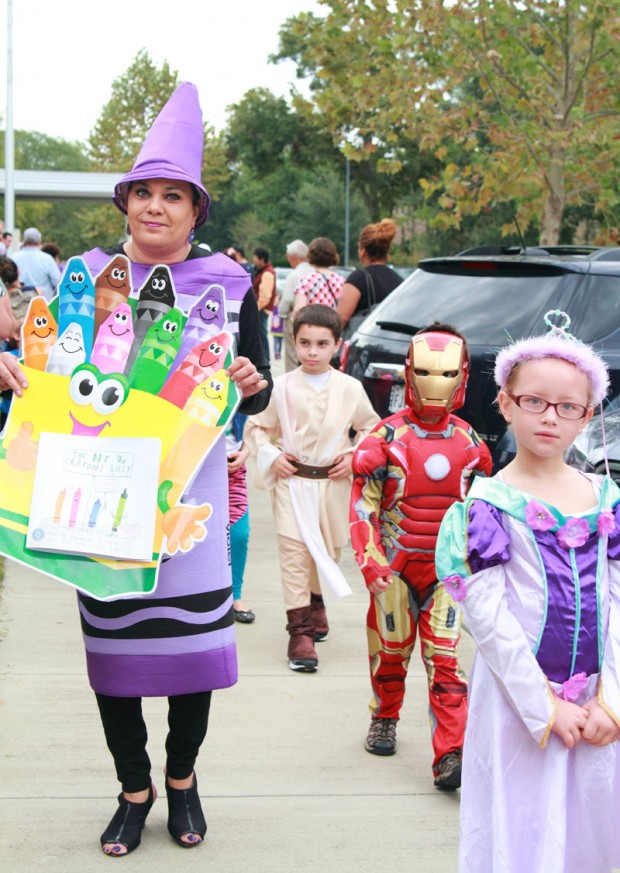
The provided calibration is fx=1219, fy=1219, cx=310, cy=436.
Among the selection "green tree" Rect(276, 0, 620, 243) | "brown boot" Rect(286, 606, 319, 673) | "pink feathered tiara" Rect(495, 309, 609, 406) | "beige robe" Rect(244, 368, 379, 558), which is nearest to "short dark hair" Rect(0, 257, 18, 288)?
"beige robe" Rect(244, 368, 379, 558)

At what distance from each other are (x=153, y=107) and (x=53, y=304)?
5510 centimetres

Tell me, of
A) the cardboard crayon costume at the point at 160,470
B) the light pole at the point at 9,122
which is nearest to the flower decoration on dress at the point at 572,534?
the cardboard crayon costume at the point at 160,470

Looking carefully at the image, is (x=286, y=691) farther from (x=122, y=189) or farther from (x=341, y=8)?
(x=341, y=8)

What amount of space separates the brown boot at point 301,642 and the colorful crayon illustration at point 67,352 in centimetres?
248

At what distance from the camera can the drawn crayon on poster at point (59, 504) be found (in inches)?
131

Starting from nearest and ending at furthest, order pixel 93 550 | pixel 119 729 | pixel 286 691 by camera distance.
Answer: pixel 93 550, pixel 119 729, pixel 286 691

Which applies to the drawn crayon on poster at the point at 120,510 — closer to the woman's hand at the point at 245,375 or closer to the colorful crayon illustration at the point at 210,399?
the colorful crayon illustration at the point at 210,399

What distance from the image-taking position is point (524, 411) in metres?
2.88

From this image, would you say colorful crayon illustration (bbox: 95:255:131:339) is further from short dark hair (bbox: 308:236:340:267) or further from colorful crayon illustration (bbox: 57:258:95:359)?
short dark hair (bbox: 308:236:340:267)

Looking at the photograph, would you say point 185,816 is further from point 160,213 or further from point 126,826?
point 160,213

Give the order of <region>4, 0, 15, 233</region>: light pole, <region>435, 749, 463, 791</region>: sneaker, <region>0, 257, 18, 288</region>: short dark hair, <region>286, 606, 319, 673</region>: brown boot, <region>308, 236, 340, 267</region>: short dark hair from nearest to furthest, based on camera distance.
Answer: <region>435, 749, 463, 791</region>: sneaker
<region>286, 606, 319, 673</region>: brown boot
<region>0, 257, 18, 288</region>: short dark hair
<region>308, 236, 340, 267</region>: short dark hair
<region>4, 0, 15, 233</region>: light pole

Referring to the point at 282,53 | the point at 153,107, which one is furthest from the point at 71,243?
the point at 282,53

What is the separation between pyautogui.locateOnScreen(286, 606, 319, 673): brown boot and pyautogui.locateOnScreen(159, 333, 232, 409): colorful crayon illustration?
2371 millimetres

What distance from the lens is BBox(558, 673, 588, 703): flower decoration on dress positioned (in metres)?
2.83
